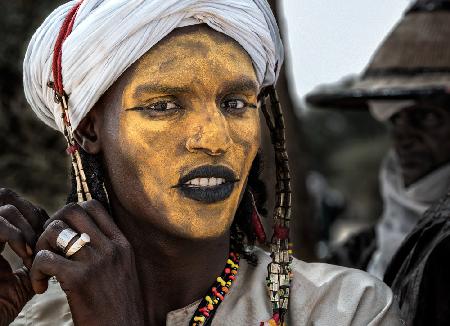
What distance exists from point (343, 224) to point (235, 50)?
1617 cm

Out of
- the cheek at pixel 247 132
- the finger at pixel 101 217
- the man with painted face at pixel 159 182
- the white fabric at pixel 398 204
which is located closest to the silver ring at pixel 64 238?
the man with painted face at pixel 159 182

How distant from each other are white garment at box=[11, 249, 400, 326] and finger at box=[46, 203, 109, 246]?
41 cm

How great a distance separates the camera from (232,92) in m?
2.98

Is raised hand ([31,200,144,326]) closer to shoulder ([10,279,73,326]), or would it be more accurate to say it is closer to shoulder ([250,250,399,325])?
shoulder ([10,279,73,326])

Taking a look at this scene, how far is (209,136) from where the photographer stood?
2836mm

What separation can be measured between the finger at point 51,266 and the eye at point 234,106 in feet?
2.36

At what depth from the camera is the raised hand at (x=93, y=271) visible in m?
2.76

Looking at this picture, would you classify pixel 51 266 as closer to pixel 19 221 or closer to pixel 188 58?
pixel 19 221

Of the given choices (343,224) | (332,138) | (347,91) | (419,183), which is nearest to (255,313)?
(419,183)

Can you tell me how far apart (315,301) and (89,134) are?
0.98 meters

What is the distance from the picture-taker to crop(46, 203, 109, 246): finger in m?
2.83

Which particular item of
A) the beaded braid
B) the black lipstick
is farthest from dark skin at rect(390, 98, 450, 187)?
the black lipstick

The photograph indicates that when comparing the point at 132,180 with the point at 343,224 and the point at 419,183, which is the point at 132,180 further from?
the point at 343,224

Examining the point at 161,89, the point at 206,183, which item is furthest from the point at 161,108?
the point at 206,183
